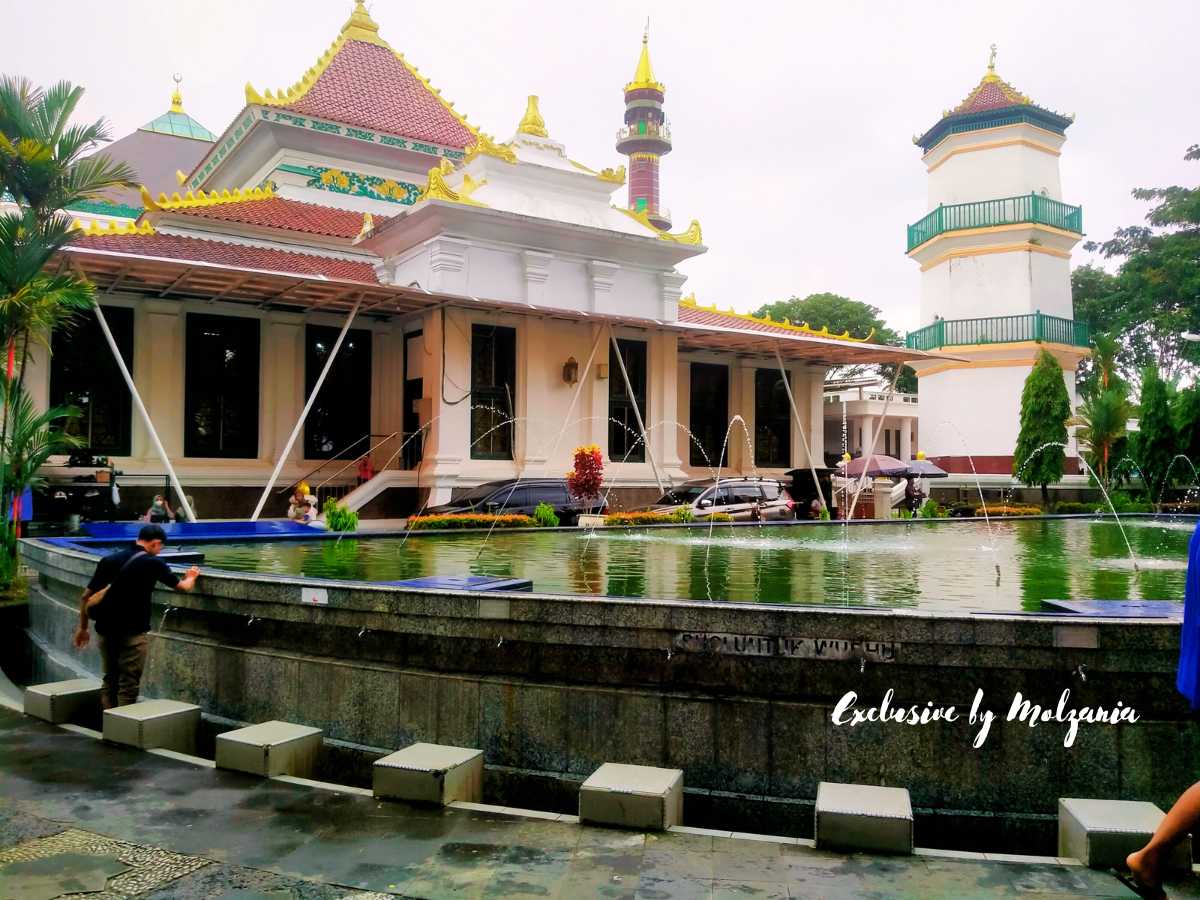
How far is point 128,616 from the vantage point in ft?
23.6

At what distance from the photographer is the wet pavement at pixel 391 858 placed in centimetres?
430

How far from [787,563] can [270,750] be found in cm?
701

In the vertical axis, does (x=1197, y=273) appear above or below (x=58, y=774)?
above

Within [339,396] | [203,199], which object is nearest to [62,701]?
[339,396]

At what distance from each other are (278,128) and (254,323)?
22.7ft

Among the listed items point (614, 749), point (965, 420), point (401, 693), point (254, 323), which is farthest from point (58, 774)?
point (965, 420)

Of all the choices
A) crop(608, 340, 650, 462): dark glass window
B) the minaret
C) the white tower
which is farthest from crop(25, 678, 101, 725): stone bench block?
the minaret

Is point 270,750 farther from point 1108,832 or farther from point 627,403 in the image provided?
point 627,403

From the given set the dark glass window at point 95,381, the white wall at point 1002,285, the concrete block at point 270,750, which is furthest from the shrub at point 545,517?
the white wall at point 1002,285

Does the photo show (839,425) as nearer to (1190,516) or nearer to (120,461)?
(1190,516)

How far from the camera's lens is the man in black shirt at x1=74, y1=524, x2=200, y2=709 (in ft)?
23.5

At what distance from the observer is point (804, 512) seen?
2623 cm

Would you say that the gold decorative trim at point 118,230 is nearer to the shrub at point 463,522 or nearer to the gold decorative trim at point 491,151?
the gold decorative trim at point 491,151

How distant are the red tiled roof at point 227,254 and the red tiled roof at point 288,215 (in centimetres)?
70
